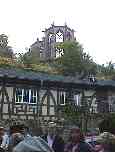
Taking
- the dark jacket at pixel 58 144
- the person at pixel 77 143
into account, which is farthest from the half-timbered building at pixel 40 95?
the person at pixel 77 143

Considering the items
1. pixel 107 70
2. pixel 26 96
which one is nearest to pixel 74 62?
pixel 107 70

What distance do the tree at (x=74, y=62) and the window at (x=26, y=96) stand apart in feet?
37.3

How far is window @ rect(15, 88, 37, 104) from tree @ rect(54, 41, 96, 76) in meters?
11.4

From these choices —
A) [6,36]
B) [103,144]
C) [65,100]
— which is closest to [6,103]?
[65,100]

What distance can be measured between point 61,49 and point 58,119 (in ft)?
59.3

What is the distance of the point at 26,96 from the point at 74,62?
13968 mm

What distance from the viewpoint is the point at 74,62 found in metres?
35.7

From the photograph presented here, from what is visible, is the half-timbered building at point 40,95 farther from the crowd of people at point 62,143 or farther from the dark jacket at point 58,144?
the dark jacket at point 58,144

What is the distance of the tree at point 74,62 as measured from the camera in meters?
34.8

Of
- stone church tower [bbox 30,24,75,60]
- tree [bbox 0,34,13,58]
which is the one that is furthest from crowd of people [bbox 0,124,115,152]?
stone church tower [bbox 30,24,75,60]

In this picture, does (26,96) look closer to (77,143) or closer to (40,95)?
(40,95)

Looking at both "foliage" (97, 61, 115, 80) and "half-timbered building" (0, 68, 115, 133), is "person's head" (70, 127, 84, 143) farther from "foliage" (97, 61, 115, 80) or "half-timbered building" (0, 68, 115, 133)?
"foliage" (97, 61, 115, 80)

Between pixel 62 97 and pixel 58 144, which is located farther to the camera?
pixel 62 97

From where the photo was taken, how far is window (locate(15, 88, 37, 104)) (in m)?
22.1
